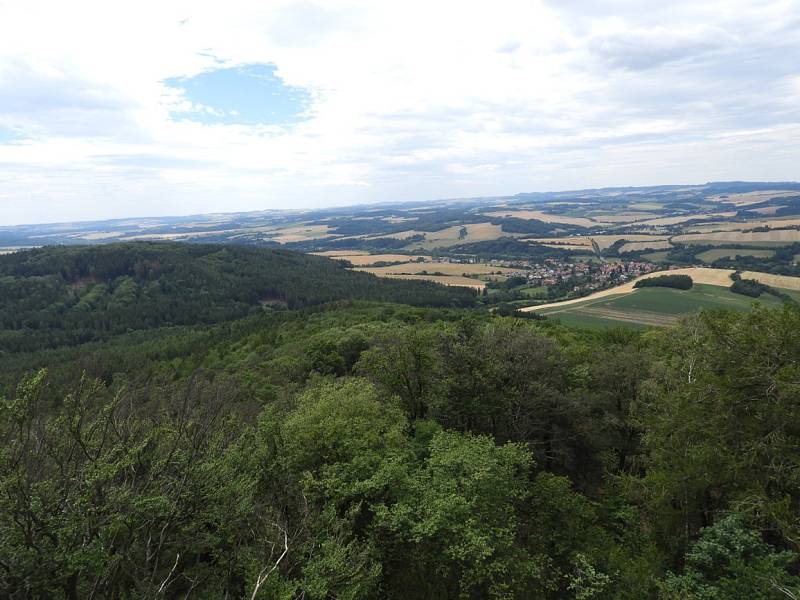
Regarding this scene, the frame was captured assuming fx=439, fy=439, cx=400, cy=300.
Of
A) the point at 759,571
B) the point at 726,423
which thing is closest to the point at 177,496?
the point at 759,571

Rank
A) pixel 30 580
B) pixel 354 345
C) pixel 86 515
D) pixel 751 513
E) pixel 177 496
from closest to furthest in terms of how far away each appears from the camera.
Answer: pixel 30 580 → pixel 86 515 → pixel 177 496 → pixel 751 513 → pixel 354 345

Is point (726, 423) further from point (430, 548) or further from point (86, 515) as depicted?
point (86, 515)

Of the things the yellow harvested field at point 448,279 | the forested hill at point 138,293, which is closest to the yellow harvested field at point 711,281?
the forested hill at point 138,293

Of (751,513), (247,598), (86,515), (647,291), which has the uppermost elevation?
(86,515)

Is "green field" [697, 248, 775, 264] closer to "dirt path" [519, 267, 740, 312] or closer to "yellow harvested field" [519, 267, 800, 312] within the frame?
"dirt path" [519, 267, 740, 312]

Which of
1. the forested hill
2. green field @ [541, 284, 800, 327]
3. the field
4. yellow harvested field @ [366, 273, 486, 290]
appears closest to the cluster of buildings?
the field

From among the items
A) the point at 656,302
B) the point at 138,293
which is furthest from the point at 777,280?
the point at 138,293
